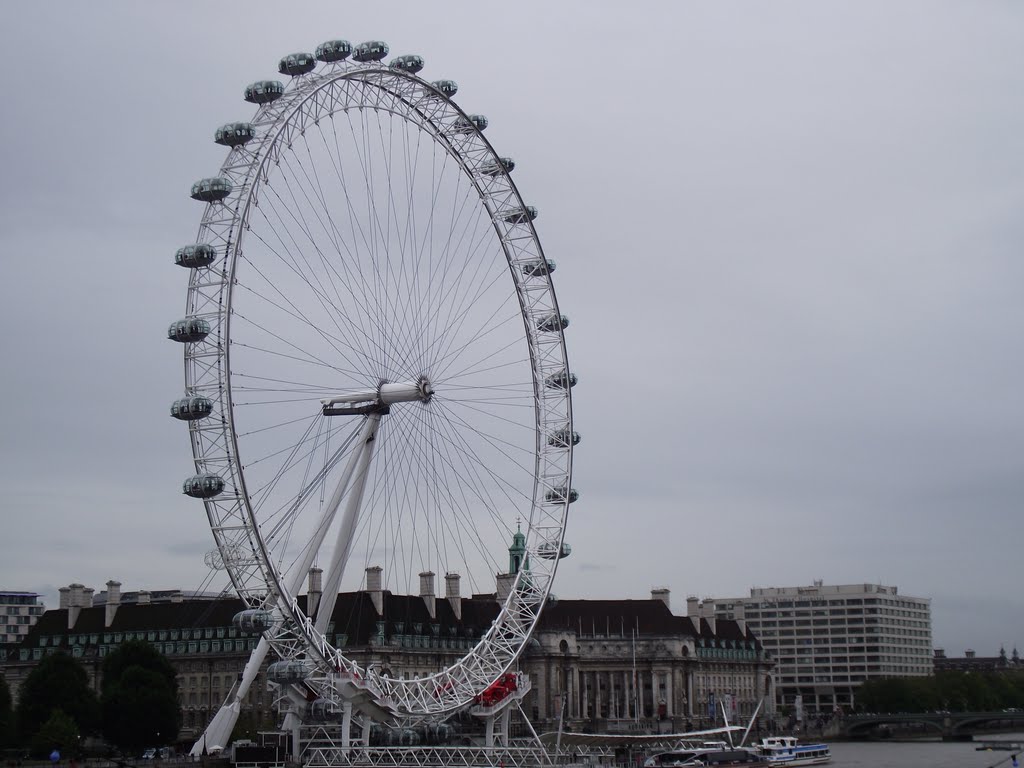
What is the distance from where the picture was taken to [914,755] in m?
104

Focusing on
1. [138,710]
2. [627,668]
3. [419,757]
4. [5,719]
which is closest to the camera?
[419,757]

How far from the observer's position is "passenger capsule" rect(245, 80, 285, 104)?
52.9 meters

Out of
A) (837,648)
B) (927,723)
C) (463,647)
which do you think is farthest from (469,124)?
(837,648)

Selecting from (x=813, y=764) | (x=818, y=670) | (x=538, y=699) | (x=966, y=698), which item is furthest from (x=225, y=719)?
(x=818, y=670)

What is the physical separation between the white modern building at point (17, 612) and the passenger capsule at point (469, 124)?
123267 mm

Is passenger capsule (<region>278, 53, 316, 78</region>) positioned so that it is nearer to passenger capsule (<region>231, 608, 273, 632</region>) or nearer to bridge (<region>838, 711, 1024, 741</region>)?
passenger capsule (<region>231, 608, 273, 632</region>)

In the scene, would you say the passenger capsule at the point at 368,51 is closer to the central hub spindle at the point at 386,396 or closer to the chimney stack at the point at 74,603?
the central hub spindle at the point at 386,396

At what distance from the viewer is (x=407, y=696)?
59.1m

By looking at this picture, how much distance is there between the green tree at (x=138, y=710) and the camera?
72.2 m

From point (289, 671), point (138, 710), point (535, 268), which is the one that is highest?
point (535, 268)

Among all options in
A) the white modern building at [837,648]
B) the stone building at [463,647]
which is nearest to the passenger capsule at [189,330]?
the stone building at [463,647]

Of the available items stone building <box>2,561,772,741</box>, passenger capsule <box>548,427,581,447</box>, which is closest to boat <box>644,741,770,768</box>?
stone building <box>2,561,772,741</box>

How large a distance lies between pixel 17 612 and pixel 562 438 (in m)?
125

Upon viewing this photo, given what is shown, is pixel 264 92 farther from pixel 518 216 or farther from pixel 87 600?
pixel 87 600
